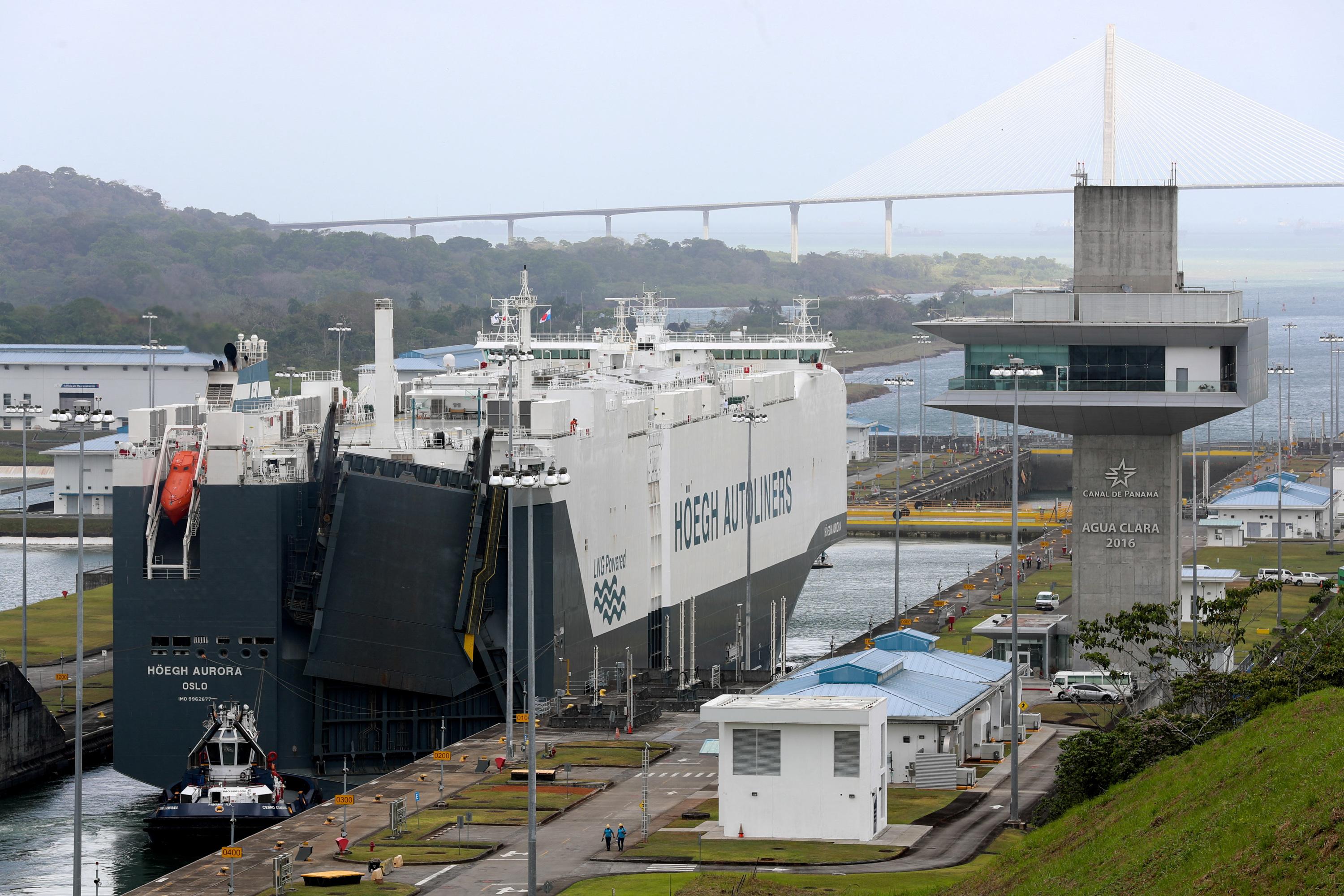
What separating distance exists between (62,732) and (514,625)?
13542mm

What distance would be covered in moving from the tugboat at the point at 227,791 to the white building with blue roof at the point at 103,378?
94.2 metres

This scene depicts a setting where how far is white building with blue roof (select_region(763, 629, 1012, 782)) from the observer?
4275 centimetres

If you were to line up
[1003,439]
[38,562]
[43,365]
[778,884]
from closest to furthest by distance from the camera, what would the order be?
[778,884] < [38,562] < [43,365] < [1003,439]

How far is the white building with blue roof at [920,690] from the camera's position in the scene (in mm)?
42750

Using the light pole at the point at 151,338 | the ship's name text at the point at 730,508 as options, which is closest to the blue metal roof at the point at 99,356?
Answer: the light pole at the point at 151,338

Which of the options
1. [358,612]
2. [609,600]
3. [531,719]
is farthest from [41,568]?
[531,719]

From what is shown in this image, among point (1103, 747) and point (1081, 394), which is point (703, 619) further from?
point (1103, 747)

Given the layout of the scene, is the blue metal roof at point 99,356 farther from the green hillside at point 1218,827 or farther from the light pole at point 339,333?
the green hillside at point 1218,827

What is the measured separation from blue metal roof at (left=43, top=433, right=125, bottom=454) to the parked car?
198ft

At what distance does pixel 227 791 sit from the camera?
41844 millimetres

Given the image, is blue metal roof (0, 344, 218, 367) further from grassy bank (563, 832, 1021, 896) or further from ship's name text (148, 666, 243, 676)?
grassy bank (563, 832, 1021, 896)

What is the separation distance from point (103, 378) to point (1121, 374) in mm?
97236

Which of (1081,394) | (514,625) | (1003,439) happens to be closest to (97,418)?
(514,625)

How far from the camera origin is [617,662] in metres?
54.8
